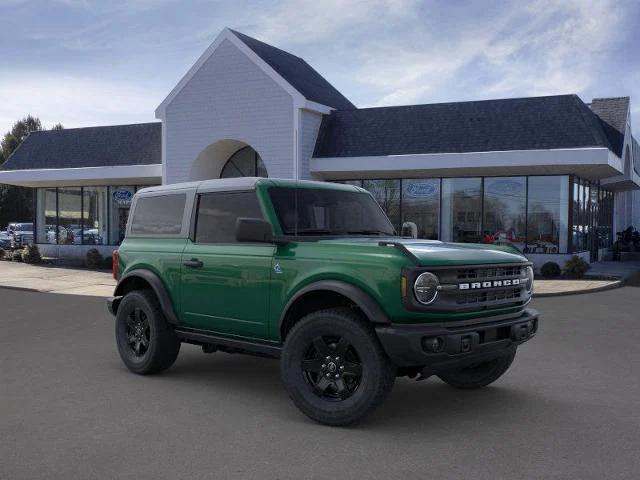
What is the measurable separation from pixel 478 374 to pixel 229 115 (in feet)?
59.4

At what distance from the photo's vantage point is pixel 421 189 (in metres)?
23.3

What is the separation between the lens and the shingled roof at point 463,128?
2009cm

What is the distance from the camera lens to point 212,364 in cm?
796

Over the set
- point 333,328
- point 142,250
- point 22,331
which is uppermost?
point 142,250

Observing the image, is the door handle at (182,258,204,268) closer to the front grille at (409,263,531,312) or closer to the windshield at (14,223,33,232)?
the front grille at (409,263,531,312)

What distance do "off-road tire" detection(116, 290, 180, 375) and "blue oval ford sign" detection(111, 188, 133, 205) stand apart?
72.3ft

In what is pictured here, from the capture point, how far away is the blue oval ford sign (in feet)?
94.0

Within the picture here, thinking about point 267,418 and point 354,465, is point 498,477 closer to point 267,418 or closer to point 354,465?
point 354,465

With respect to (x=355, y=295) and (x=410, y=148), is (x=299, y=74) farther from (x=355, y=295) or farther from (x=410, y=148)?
(x=355, y=295)

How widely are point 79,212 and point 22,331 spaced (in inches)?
805

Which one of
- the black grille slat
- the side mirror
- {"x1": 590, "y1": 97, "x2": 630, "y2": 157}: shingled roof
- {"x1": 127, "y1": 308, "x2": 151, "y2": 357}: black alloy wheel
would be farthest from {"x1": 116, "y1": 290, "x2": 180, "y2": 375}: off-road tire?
{"x1": 590, "y1": 97, "x2": 630, "y2": 157}: shingled roof

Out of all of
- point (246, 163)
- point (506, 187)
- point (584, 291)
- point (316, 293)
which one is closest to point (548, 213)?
point (506, 187)

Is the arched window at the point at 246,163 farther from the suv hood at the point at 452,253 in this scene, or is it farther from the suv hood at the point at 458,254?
the suv hood at the point at 458,254

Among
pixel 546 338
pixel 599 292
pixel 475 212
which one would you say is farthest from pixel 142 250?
pixel 475 212
